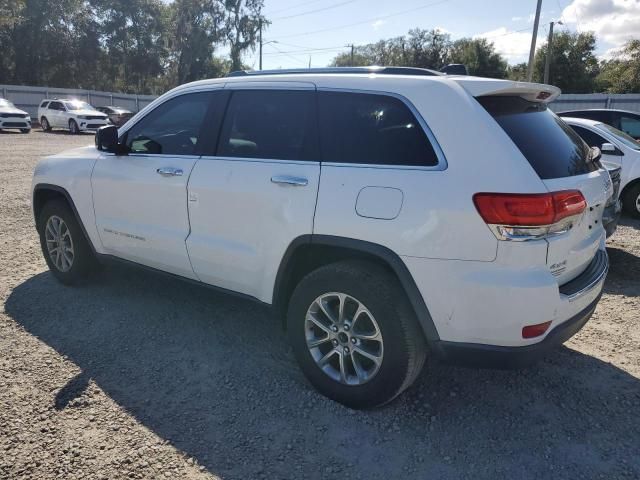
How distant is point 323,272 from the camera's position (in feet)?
9.64

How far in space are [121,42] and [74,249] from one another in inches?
1933

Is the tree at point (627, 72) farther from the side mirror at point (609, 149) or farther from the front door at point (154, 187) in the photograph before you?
the front door at point (154, 187)

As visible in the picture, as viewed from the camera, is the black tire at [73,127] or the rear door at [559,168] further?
the black tire at [73,127]

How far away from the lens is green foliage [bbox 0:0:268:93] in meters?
41.6

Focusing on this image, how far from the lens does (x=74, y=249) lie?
15.2 feet

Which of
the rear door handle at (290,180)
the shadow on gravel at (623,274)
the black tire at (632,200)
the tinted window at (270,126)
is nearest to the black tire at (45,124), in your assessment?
the black tire at (632,200)

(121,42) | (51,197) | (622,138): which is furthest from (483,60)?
(51,197)

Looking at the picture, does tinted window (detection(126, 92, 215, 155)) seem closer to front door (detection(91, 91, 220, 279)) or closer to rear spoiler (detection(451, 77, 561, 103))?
front door (detection(91, 91, 220, 279))

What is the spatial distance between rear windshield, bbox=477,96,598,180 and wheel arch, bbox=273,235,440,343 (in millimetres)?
841

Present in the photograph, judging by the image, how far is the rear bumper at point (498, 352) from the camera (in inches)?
99.3

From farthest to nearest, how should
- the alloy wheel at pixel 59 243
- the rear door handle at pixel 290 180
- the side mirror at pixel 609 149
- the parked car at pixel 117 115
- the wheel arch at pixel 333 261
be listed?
the parked car at pixel 117 115, the side mirror at pixel 609 149, the alloy wheel at pixel 59 243, the rear door handle at pixel 290 180, the wheel arch at pixel 333 261

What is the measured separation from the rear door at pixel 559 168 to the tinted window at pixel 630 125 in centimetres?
784

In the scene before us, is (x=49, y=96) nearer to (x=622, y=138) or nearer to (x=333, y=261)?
(x=622, y=138)

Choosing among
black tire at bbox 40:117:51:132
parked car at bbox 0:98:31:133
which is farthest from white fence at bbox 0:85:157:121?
parked car at bbox 0:98:31:133
